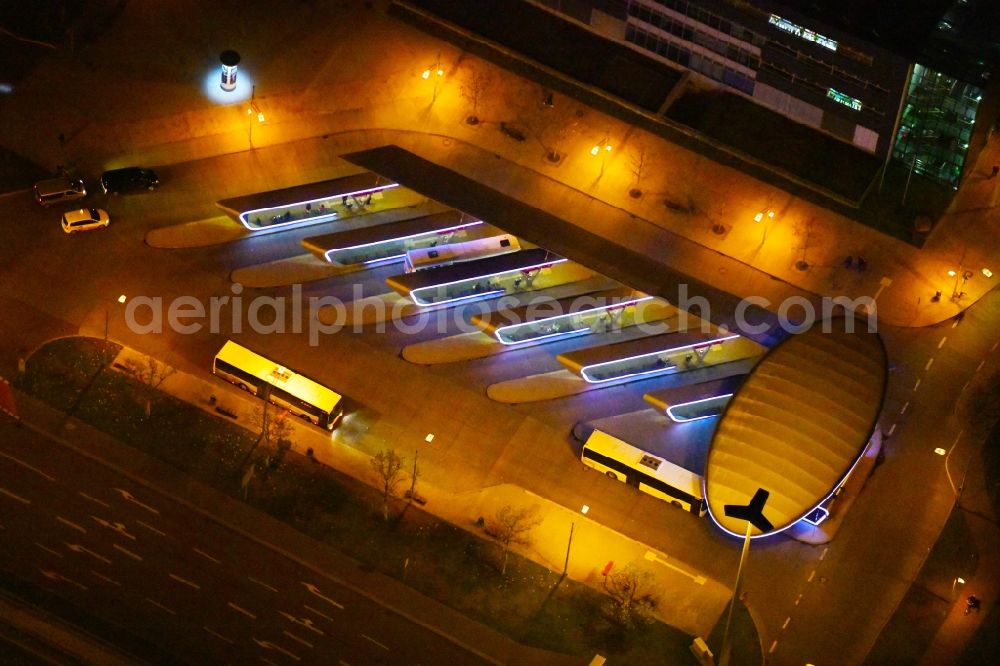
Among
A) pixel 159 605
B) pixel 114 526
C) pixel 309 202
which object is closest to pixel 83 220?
pixel 309 202

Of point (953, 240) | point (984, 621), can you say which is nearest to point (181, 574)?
point (984, 621)

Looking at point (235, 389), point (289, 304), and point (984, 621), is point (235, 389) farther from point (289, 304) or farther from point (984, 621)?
point (984, 621)

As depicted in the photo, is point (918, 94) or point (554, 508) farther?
point (918, 94)

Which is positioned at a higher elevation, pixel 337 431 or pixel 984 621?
pixel 984 621

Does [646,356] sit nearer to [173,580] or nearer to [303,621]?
[303,621]

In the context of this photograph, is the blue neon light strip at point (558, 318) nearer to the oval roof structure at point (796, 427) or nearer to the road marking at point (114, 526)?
the oval roof structure at point (796, 427)

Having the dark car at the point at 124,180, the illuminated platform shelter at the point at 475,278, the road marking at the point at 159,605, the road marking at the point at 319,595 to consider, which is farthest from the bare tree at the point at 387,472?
the dark car at the point at 124,180

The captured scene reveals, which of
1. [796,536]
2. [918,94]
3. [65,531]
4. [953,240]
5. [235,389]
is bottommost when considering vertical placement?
[65,531]
